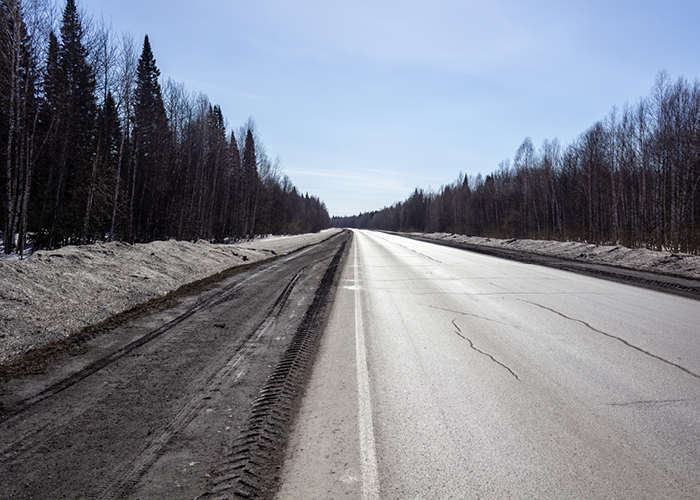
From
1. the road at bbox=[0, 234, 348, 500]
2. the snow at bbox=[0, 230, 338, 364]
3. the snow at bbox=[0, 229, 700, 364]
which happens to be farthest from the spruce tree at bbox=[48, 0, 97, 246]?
the road at bbox=[0, 234, 348, 500]

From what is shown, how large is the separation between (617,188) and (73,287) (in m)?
46.2

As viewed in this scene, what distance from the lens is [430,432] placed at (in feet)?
9.55

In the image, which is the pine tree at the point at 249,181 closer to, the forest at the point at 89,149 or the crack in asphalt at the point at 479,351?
the forest at the point at 89,149

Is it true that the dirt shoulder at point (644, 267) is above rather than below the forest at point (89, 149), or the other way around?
below

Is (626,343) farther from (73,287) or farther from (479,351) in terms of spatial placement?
(73,287)

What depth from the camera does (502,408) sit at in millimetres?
3330

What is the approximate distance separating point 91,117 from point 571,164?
56171mm

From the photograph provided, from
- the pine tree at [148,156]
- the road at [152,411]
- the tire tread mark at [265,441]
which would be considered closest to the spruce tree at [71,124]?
the pine tree at [148,156]

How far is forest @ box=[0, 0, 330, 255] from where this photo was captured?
14133mm

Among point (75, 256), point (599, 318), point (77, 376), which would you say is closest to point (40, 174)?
point (75, 256)

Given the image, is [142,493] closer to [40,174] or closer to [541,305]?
[541,305]

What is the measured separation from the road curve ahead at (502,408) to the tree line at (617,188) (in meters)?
16.6

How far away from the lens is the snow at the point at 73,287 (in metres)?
5.29

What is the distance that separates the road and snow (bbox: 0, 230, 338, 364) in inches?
33.5
